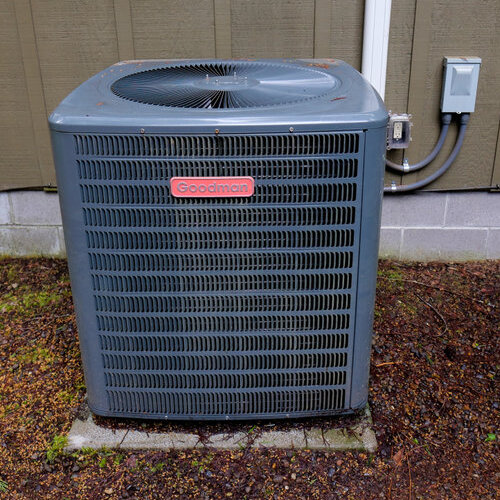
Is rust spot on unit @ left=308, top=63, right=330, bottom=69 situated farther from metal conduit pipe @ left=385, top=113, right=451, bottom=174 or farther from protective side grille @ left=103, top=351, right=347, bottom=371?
protective side grille @ left=103, top=351, right=347, bottom=371

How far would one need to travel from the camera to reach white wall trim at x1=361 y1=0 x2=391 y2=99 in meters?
2.83

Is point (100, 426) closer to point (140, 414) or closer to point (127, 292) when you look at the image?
point (140, 414)

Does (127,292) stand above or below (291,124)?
below

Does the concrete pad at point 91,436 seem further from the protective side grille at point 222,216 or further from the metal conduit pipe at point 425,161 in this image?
the metal conduit pipe at point 425,161

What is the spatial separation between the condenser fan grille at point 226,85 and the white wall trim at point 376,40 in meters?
0.80

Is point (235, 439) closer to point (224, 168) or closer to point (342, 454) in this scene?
point (342, 454)

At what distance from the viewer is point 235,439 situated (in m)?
2.05

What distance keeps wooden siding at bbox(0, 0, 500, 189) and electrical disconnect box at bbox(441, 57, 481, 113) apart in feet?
0.24

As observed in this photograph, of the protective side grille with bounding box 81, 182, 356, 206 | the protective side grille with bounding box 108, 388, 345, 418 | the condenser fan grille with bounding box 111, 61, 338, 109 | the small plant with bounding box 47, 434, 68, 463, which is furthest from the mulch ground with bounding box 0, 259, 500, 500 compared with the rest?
the condenser fan grille with bounding box 111, 61, 338, 109

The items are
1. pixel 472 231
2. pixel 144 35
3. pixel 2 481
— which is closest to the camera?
pixel 2 481

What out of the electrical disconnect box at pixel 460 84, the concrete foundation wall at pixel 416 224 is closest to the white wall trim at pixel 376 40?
the electrical disconnect box at pixel 460 84

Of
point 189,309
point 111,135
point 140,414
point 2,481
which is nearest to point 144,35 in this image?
point 111,135

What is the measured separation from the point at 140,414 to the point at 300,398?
0.55m

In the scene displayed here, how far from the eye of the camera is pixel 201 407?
2.00 metres
